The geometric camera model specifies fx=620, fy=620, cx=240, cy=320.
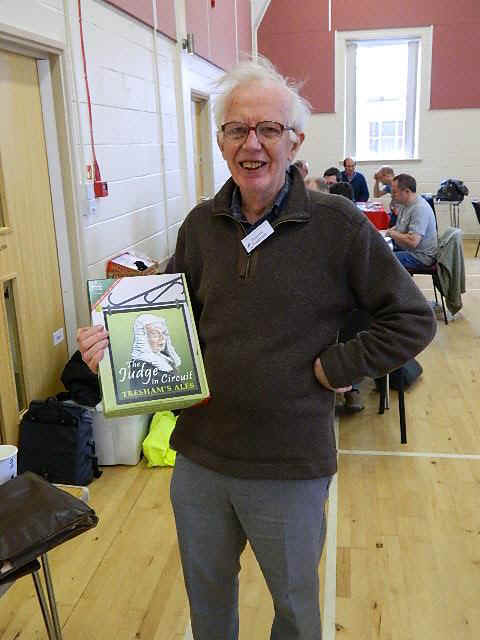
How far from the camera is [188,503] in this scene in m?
1.34

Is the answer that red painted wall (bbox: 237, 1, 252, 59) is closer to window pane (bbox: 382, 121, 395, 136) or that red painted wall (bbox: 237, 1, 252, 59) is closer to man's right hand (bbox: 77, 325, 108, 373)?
window pane (bbox: 382, 121, 395, 136)

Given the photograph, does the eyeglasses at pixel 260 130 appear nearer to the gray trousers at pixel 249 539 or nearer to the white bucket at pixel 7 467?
the gray trousers at pixel 249 539

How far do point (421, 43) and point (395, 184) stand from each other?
196 inches

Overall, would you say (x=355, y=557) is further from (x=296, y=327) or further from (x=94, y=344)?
(x=94, y=344)

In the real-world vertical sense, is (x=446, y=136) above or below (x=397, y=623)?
above

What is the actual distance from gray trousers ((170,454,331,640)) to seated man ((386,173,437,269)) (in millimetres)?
4197

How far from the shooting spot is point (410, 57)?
927 cm

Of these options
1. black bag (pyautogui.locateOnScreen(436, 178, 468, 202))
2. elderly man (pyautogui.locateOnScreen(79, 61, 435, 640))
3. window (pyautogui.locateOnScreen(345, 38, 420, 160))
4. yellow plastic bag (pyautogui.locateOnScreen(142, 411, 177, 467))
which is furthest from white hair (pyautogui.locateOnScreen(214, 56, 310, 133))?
window (pyautogui.locateOnScreen(345, 38, 420, 160))

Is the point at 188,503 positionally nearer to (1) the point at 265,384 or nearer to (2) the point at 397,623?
(1) the point at 265,384

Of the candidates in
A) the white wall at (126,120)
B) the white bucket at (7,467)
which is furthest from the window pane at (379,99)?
the white bucket at (7,467)

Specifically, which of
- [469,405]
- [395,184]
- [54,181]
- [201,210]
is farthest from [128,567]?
[395,184]

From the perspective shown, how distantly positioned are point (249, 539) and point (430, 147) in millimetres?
9100

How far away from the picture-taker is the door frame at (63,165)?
10.3ft

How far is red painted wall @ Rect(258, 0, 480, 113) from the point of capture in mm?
8875
